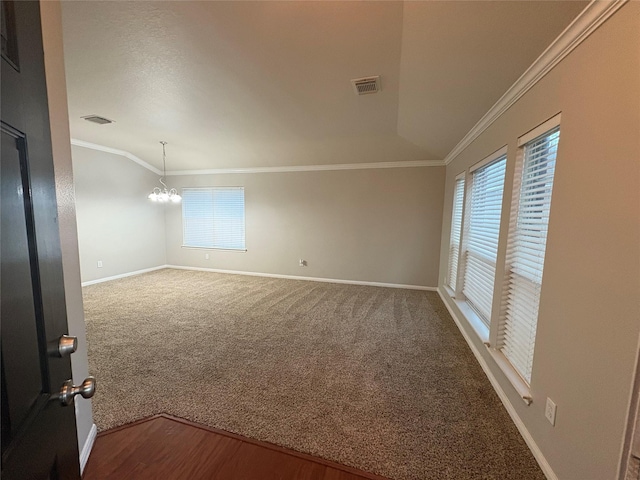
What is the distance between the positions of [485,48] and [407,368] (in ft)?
8.20

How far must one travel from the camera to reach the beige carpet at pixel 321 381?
163 centimetres

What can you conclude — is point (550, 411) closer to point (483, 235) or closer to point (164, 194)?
point (483, 235)

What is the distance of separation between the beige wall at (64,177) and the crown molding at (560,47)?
2364 millimetres

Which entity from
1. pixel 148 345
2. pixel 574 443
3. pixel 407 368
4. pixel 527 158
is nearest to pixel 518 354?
pixel 574 443

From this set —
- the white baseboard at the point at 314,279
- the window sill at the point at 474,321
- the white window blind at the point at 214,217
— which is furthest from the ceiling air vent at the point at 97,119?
the window sill at the point at 474,321

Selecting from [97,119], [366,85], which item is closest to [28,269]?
[366,85]

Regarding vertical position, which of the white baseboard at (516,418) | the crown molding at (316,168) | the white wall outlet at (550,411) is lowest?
the white baseboard at (516,418)

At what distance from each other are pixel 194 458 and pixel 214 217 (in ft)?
17.3

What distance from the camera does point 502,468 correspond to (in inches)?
Answer: 59.1

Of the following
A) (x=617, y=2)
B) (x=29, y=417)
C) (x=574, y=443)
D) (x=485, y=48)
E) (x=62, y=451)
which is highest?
(x=485, y=48)

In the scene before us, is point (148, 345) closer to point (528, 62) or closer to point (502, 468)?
point (502, 468)

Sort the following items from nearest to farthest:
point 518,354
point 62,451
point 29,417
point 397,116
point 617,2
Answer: point 29,417 < point 62,451 < point 617,2 < point 518,354 < point 397,116

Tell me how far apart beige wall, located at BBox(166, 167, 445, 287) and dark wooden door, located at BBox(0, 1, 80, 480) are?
475 centimetres

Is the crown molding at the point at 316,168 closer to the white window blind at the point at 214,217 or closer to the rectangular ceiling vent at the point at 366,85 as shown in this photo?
the white window blind at the point at 214,217
